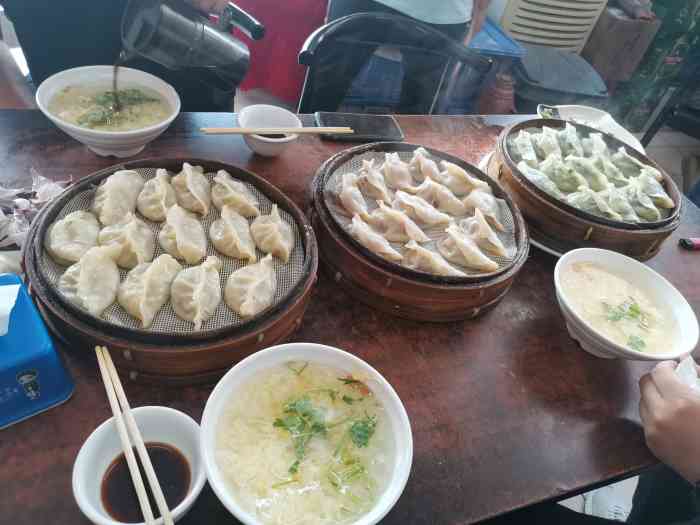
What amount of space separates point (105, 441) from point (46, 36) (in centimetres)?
272

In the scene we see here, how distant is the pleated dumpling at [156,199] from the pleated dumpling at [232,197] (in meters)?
0.18

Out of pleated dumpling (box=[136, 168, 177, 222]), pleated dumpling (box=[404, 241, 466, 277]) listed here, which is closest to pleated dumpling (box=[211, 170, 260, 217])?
pleated dumpling (box=[136, 168, 177, 222])

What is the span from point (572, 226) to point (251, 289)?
169cm

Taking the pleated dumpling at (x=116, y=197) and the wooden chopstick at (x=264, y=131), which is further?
the wooden chopstick at (x=264, y=131)

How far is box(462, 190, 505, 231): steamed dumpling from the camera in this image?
7.97ft

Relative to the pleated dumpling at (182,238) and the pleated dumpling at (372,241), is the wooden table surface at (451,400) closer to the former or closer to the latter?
the pleated dumpling at (372,241)

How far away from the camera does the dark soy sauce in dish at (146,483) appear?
4.15 feet

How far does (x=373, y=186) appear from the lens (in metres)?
2.41

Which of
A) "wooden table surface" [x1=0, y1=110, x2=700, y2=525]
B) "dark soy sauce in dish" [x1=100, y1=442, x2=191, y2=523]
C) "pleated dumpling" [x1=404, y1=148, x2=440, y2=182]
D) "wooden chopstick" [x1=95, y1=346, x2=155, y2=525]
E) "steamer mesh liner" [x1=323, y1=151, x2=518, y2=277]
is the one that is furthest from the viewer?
"pleated dumpling" [x1=404, y1=148, x2=440, y2=182]

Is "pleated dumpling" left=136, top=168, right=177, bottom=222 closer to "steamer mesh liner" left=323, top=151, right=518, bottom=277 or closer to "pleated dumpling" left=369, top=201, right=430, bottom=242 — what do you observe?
"steamer mesh liner" left=323, top=151, right=518, bottom=277

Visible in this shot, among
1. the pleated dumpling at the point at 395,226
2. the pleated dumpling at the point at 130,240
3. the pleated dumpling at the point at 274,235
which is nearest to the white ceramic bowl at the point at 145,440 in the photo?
the pleated dumpling at the point at 130,240

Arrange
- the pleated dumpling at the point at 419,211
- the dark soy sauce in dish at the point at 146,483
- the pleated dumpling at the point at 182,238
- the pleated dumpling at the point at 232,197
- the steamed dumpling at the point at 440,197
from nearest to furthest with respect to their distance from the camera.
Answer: the dark soy sauce in dish at the point at 146,483 < the pleated dumpling at the point at 182,238 < the pleated dumpling at the point at 232,197 < the pleated dumpling at the point at 419,211 < the steamed dumpling at the point at 440,197

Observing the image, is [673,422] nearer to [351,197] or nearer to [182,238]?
[351,197]

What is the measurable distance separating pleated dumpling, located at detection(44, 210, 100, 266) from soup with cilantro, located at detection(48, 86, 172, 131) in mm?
648
